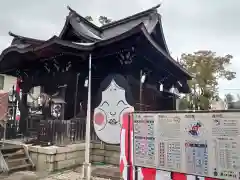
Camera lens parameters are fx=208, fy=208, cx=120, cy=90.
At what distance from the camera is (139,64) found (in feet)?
28.3

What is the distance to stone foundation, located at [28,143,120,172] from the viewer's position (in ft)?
21.1

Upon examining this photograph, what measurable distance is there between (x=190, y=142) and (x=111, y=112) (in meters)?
5.22

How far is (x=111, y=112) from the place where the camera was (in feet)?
25.8

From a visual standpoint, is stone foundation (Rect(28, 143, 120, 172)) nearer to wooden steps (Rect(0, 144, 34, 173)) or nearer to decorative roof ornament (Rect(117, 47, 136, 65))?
wooden steps (Rect(0, 144, 34, 173))

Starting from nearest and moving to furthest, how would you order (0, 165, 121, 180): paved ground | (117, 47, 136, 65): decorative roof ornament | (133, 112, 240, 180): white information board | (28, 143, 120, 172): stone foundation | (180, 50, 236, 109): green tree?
(133, 112, 240, 180): white information board → (0, 165, 121, 180): paved ground → (28, 143, 120, 172): stone foundation → (117, 47, 136, 65): decorative roof ornament → (180, 50, 236, 109): green tree

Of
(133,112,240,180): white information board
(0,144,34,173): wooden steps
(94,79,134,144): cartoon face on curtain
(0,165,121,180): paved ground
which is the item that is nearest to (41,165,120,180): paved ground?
(0,165,121,180): paved ground

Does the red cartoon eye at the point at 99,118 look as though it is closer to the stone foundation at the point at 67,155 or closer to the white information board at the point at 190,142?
the stone foundation at the point at 67,155

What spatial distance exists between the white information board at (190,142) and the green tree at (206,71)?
71.9 feet

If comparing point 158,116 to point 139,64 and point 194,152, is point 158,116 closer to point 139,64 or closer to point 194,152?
point 194,152

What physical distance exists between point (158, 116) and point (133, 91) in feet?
16.7

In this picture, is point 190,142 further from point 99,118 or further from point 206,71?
point 206,71

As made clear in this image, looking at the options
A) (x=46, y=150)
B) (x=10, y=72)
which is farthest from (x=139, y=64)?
(x=10, y=72)

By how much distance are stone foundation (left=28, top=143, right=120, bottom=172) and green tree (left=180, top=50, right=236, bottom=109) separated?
724 inches

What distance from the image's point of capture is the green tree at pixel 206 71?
82.7 ft
